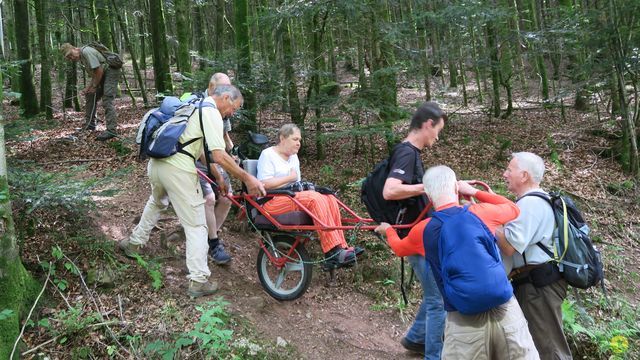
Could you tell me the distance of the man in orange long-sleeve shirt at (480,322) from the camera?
2885 mm

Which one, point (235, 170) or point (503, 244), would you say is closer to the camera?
point (503, 244)

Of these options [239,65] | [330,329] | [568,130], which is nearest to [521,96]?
[568,130]

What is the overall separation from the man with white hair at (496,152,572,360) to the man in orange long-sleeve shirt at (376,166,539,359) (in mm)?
134

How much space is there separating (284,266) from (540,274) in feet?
8.81

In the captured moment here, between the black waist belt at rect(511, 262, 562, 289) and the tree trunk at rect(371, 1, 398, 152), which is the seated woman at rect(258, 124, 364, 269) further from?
the tree trunk at rect(371, 1, 398, 152)

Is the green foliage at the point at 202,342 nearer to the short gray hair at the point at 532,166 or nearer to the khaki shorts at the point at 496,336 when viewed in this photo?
the khaki shorts at the point at 496,336

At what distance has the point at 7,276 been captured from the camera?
3.89 meters

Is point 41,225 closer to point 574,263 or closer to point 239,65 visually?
point 239,65

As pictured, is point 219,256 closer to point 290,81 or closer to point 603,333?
point 290,81

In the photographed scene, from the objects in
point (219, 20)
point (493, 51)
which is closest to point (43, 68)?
point (219, 20)

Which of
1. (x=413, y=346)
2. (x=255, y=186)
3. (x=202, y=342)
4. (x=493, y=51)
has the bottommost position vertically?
(x=413, y=346)

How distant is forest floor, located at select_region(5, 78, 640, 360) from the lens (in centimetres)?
427

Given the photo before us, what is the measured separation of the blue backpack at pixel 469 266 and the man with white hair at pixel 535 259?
505 mm

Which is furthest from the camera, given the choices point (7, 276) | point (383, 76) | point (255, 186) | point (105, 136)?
point (105, 136)
